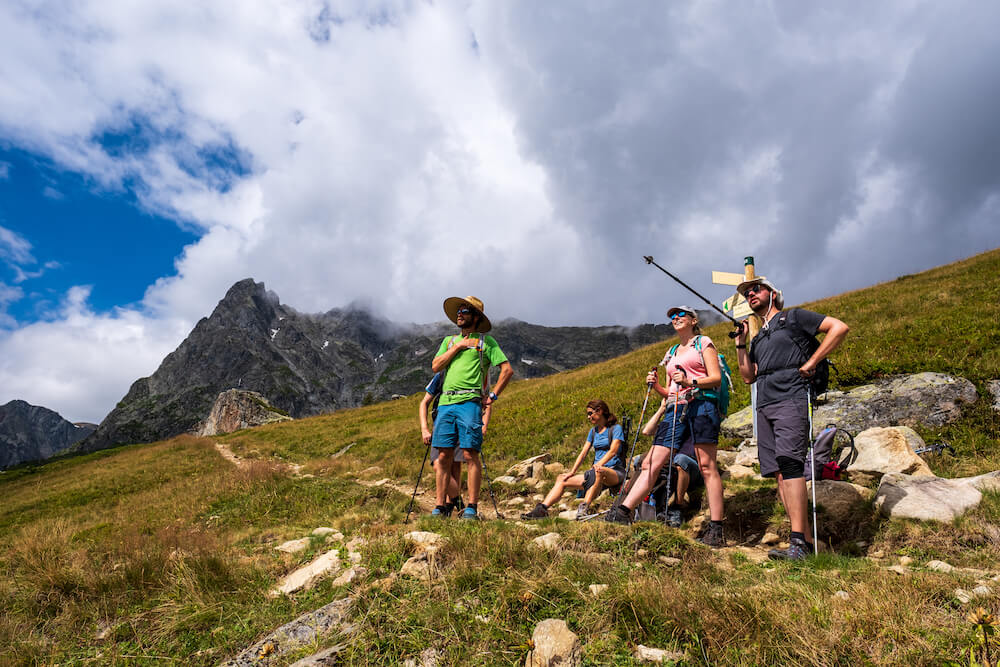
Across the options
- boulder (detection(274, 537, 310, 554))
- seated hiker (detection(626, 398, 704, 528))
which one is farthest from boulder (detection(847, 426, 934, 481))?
boulder (detection(274, 537, 310, 554))

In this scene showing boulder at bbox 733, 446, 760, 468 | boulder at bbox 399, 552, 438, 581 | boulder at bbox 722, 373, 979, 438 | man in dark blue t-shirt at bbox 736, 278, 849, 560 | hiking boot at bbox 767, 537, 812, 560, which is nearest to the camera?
boulder at bbox 399, 552, 438, 581

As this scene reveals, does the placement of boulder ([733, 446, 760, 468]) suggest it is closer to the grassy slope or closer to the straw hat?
the grassy slope

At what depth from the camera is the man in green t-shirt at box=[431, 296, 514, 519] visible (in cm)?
605

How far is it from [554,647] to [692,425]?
379cm

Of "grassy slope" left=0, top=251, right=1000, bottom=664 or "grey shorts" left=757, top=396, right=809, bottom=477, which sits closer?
"grassy slope" left=0, top=251, right=1000, bottom=664

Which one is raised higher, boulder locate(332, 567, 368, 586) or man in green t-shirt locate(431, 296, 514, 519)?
man in green t-shirt locate(431, 296, 514, 519)

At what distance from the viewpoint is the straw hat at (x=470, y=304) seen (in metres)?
6.52

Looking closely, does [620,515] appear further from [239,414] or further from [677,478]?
[239,414]

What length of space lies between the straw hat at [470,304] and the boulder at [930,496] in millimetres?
4994

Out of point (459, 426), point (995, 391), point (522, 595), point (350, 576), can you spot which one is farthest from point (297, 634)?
point (995, 391)

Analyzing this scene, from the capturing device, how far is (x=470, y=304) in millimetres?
6441

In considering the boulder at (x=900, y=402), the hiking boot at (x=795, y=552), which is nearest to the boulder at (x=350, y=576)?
the hiking boot at (x=795, y=552)

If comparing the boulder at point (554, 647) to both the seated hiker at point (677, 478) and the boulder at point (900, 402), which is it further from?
the boulder at point (900, 402)

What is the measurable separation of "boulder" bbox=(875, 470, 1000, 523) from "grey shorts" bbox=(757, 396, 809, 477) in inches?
53.7
